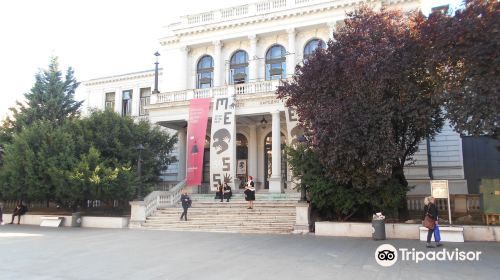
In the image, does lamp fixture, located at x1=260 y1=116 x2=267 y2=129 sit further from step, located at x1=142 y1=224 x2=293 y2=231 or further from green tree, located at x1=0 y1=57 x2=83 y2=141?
green tree, located at x1=0 y1=57 x2=83 y2=141

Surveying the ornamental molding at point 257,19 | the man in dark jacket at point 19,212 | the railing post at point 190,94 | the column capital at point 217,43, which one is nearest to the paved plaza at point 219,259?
the man in dark jacket at point 19,212

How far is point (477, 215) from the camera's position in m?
17.6

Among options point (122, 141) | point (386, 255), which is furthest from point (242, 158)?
point (386, 255)

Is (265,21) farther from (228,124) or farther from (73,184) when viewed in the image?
(73,184)

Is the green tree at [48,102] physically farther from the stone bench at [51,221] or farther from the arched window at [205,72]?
the arched window at [205,72]

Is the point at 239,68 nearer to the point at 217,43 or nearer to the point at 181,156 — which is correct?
the point at 217,43

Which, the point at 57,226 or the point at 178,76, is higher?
the point at 178,76

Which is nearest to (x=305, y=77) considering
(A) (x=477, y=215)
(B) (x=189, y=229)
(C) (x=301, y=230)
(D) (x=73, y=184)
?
(C) (x=301, y=230)

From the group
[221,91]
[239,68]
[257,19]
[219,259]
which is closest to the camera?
[219,259]

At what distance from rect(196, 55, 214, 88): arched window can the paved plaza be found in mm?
16821

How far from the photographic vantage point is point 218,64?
97.9ft

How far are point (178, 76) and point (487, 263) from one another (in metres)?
25.4

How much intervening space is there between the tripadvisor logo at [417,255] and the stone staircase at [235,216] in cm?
580

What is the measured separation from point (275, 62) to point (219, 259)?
2043 centimetres
